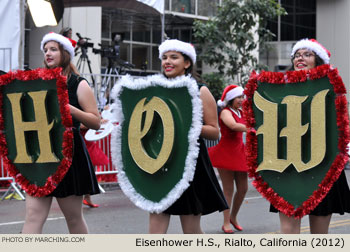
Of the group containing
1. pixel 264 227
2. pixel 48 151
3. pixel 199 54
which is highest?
pixel 199 54

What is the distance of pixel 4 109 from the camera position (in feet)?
16.7

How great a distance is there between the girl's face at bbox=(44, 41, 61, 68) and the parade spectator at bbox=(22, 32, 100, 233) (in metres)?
0.10

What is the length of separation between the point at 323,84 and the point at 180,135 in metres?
1.04

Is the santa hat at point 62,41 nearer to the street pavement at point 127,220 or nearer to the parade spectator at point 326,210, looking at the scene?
the parade spectator at point 326,210

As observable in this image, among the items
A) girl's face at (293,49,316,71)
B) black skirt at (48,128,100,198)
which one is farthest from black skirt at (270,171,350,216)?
black skirt at (48,128,100,198)

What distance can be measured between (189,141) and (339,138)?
1.01m

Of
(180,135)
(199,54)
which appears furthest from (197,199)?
(199,54)

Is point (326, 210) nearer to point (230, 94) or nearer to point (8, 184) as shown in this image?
point (230, 94)

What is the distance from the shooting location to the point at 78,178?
4.75m

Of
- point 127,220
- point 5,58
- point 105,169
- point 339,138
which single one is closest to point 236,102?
→ point 127,220

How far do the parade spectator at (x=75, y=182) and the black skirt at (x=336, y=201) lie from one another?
1665mm
